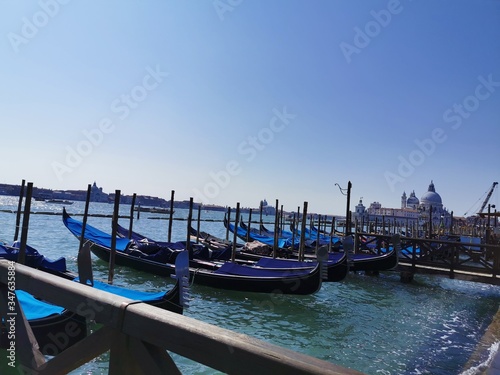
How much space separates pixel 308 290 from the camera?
8.08m

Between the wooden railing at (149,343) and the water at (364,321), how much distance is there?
9.07 ft

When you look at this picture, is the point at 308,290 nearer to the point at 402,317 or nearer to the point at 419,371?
the point at 402,317

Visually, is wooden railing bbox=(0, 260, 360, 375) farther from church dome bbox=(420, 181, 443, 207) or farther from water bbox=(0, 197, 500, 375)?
church dome bbox=(420, 181, 443, 207)

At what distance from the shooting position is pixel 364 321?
7125 mm

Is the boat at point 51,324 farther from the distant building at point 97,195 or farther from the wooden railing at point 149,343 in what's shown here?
the distant building at point 97,195

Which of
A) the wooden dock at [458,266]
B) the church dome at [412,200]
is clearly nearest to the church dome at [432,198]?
the church dome at [412,200]

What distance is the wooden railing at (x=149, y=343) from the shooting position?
39.3 inches

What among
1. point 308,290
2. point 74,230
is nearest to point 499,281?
point 308,290

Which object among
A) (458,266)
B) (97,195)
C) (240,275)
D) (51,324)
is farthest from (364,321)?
(97,195)

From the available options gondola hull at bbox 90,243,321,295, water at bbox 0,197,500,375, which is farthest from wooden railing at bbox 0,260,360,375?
gondola hull at bbox 90,243,321,295

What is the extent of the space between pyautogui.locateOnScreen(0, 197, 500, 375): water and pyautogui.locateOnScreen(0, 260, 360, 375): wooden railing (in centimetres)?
276

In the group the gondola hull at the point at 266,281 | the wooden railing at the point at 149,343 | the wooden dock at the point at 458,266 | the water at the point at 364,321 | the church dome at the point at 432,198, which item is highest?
the church dome at the point at 432,198

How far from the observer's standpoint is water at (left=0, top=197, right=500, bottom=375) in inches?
203

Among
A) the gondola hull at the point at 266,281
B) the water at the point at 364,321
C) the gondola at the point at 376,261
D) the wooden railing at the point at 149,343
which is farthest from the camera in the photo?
the gondola at the point at 376,261
